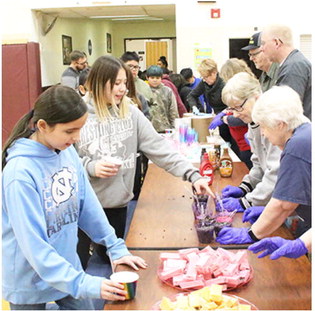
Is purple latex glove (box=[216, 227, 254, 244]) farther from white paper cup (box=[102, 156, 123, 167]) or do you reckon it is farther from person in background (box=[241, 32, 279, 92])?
person in background (box=[241, 32, 279, 92])

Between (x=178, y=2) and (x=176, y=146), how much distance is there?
525 cm

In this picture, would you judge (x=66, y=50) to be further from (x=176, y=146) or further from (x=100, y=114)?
(x=100, y=114)

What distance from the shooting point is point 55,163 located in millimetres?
1840

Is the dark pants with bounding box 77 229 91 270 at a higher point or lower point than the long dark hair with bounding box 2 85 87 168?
lower

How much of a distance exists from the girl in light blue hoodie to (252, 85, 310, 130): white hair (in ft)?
2.35

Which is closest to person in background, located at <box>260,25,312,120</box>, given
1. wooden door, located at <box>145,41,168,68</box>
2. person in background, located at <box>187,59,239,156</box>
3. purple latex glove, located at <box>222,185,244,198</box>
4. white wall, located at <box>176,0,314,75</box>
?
purple latex glove, located at <box>222,185,244,198</box>

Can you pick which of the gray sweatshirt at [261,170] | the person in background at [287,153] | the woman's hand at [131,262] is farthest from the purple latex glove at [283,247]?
the gray sweatshirt at [261,170]

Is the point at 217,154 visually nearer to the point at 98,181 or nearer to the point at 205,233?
the point at 98,181

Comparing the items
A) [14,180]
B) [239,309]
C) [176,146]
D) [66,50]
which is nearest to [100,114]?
[14,180]

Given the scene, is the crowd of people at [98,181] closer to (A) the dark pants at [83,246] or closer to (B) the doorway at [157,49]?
(A) the dark pants at [83,246]

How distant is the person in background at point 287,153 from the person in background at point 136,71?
10.4 ft

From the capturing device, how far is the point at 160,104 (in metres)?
5.81

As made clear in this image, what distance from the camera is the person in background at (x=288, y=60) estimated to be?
12.3 feet

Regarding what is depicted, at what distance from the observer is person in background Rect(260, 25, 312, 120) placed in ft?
12.3
